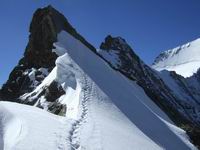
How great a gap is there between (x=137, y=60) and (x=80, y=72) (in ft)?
170

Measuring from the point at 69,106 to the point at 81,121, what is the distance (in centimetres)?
383

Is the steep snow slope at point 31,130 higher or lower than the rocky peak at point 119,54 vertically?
lower

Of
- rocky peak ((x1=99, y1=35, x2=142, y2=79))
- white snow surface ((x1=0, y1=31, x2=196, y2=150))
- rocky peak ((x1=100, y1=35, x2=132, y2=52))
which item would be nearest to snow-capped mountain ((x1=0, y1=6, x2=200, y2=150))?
white snow surface ((x1=0, y1=31, x2=196, y2=150))

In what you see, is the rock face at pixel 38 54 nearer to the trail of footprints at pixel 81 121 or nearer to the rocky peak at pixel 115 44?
the trail of footprints at pixel 81 121

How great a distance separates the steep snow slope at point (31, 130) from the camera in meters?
17.2

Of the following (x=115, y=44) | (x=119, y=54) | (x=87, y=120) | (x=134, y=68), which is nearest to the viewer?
(x=87, y=120)

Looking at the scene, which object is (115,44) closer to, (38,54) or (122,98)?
(38,54)

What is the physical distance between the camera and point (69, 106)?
1021 inches

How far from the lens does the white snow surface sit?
18594mm

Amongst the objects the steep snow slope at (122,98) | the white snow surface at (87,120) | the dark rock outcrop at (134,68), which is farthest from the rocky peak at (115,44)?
the white snow surface at (87,120)

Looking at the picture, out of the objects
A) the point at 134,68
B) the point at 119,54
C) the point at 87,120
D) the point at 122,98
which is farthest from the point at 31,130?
the point at 119,54

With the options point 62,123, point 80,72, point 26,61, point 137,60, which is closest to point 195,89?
point 137,60

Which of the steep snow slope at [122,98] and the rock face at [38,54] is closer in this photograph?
the steep snow slope at [122,98]

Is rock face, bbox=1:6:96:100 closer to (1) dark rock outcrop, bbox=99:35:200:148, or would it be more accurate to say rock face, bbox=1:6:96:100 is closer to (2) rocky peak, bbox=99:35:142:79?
(1) dark rock outcrop, bbox=99:35:200:148
